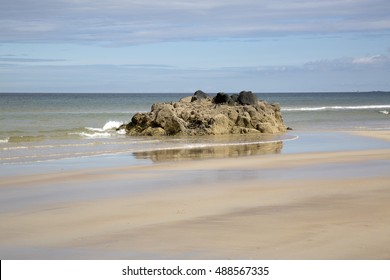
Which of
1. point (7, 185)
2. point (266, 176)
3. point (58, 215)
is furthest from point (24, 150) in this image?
point (58, 215)

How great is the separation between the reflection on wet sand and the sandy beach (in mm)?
2315

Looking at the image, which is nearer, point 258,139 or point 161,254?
point 161,254

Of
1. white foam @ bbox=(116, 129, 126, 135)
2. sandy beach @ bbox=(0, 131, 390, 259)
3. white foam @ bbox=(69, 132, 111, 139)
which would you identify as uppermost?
white foam @ bbox=(116, 129, 126, 135)

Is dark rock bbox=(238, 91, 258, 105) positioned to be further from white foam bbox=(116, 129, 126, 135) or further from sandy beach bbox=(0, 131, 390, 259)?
sandy beach bbox=(0, 131, 390, 259)

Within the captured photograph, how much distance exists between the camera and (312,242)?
299 inches

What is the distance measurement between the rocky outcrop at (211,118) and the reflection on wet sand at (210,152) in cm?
552

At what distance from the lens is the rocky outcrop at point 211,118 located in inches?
1057

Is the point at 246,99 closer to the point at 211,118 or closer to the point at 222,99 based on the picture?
the point at 222,99

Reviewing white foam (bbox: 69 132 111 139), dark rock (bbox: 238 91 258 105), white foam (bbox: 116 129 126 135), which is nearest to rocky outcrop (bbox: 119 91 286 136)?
dark rock (bbox: 238 91 258 105)

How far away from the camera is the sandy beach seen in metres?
7.45

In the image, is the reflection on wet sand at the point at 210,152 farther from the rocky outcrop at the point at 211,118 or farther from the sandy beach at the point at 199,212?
the rocky outcrop at the point at 211,118

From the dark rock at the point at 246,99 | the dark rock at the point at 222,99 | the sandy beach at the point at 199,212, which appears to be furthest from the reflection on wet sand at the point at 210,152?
the dark rock at the point at 246,99

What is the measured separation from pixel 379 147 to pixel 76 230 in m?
13.5
